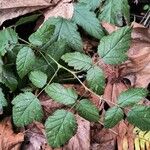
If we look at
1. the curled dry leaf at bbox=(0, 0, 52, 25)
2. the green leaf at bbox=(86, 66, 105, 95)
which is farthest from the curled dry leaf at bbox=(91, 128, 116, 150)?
the curled dry leaf at bbox=(0, 0, 52, 25)

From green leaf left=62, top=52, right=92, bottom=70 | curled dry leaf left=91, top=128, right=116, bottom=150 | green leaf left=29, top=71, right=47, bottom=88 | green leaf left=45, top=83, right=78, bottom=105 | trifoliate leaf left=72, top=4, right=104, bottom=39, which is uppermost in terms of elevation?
trifoliate leaf left=72, top=4, right=104, bottom=39

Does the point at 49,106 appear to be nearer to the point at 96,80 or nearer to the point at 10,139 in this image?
the point at 10,139

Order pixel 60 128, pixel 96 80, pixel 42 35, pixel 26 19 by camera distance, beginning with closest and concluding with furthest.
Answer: pixel 60 128
pixel 96 80
pixel 42 35
pixel 26 19

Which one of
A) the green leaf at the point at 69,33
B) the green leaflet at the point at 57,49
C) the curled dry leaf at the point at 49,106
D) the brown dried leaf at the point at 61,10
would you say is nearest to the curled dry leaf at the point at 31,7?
the brown dried leaf at the point at 61,10

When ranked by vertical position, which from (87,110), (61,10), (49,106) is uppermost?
(61,10)

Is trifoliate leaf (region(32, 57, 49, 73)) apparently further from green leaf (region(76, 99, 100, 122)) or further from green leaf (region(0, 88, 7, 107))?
green leaf (region(76, 99, 100, 122))

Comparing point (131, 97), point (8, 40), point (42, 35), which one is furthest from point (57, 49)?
point (131, 97)
